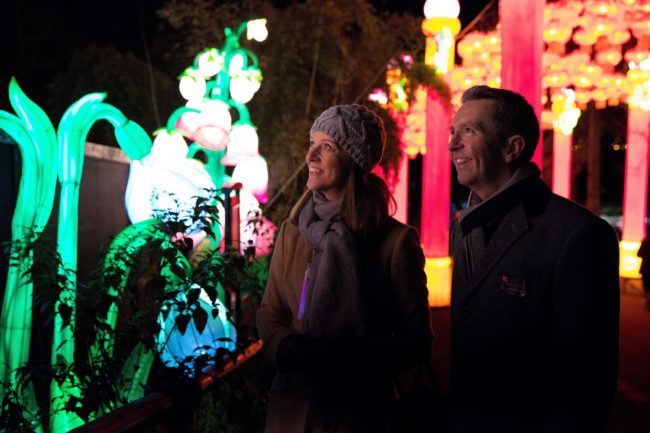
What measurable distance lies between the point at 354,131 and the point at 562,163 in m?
10.3

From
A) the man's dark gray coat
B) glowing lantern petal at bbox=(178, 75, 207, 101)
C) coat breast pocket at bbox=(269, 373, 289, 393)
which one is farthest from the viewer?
glowing lantern petal at bbox=(178, 75, 207, 101)

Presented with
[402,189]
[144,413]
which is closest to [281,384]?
[144,413]

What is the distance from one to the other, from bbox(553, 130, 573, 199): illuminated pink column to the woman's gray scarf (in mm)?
10176

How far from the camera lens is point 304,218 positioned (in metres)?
2.19

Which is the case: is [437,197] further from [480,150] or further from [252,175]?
[480,150]

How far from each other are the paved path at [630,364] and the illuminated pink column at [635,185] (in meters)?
0.78

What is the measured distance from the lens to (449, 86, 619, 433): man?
153cm

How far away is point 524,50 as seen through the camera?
20.6ft

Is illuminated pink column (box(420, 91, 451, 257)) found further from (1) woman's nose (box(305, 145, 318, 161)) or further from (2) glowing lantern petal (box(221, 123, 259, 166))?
(1) woman's nose (box(305, 145, 318, 161))

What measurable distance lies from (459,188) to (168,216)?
21.2 m

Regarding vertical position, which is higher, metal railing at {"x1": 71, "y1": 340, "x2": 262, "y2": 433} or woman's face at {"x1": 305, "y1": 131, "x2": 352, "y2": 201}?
woman's face at {"x1": 305, "y1": 131, "x2": 352, "y2": 201}

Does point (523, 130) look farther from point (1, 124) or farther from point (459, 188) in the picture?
point (459, 188)

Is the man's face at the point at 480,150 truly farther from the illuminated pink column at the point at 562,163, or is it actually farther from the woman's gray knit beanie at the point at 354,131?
the illuminated pink column at the point at 562,163

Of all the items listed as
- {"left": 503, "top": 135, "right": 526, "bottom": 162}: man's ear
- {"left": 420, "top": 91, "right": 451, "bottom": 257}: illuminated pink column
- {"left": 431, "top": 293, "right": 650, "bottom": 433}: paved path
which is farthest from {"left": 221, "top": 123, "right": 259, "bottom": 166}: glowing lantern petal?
{"left": 503, "top": 135, "right": 526, "bottom": 162}: man's ear
